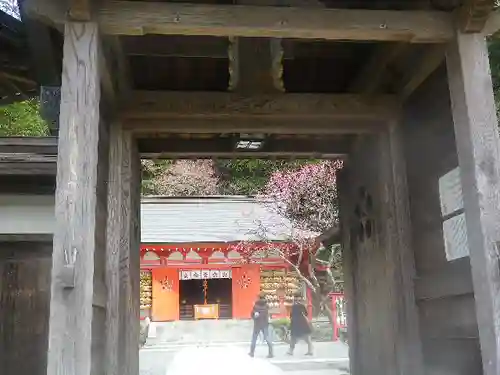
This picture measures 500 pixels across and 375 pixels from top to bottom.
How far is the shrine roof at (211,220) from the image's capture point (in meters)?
18.7

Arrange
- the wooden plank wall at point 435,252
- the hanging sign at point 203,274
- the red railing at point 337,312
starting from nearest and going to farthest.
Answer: the wooden plank wall at point 435,252, the red railing at point 337,312, the hanging sign at point 203,274

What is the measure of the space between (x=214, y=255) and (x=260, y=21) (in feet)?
58.8

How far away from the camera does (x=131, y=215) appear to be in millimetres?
3705

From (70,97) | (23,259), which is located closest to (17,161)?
(23,259)

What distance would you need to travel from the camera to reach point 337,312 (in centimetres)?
1548

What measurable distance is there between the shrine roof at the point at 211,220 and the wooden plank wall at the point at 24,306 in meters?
13.4

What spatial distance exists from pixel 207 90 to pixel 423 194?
1.66 metres

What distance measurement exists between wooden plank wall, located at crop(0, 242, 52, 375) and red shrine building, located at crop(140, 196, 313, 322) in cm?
1412

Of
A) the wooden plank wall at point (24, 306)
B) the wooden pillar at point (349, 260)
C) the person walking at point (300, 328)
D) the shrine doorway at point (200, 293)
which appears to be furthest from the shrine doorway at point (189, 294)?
the wooden plank wall at point (24, 306)

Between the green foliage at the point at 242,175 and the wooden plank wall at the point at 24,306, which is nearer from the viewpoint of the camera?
the wooden plank wall at the point at 24,306

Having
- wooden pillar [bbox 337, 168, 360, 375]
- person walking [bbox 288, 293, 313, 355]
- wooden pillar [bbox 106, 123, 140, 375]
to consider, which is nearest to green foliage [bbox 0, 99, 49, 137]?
person walking [bbox 288, 293, 313, 355]

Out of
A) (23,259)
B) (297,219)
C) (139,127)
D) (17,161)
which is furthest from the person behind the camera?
(297,219)

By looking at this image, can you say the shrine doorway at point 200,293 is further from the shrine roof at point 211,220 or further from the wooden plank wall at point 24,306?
the wooden plank wall at point 24,306

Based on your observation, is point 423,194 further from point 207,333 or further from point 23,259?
point 207,333
